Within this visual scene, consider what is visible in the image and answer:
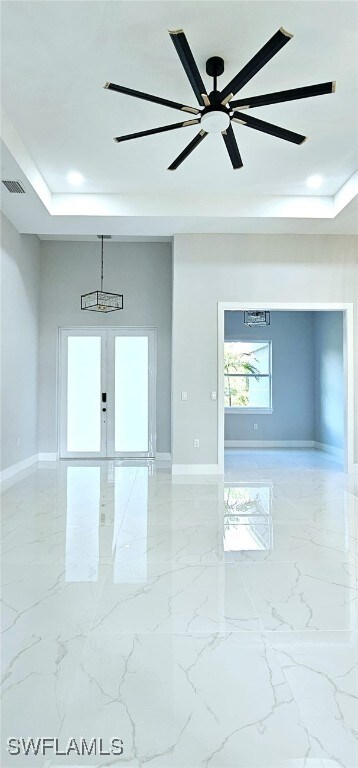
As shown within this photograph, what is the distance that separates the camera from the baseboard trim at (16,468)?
6086 millimetres

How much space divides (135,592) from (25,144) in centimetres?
422

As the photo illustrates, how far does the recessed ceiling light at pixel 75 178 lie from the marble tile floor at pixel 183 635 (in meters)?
3.65

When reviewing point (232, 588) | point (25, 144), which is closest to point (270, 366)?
point (25, 144)

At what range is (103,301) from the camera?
23.0ft

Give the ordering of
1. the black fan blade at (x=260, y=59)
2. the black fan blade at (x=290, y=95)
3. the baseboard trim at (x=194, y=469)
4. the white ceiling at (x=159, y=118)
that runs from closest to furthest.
Result: 1. the black fan blade at (x=260, y=59)
2. the black fan blade at (x=290, y=95)
3. the white ceiling at (x=159, y=118)
4. the baseboard trim at (x=194, y=469)

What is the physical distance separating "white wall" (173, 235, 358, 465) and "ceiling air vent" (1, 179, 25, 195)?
2240mm

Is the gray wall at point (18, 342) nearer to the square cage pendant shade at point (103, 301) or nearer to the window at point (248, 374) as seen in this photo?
the square cage pendant shade at point (103, 301)

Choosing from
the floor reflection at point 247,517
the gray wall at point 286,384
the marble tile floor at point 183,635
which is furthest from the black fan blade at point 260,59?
the gray wall at point 286,384

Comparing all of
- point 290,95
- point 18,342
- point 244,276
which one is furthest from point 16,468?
point 290,95

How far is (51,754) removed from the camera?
1504mm

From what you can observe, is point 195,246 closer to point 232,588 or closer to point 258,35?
point 258,35

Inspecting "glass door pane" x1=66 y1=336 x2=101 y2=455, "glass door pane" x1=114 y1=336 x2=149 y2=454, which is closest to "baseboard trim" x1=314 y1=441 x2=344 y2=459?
"glass door pane" x1=114 y1=336 x2=149 y2=454

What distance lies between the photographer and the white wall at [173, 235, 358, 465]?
6645 millimetres

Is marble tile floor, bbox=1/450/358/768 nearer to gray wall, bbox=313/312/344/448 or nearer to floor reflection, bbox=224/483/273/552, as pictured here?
floor reflection, bbox=224/483/273/552
